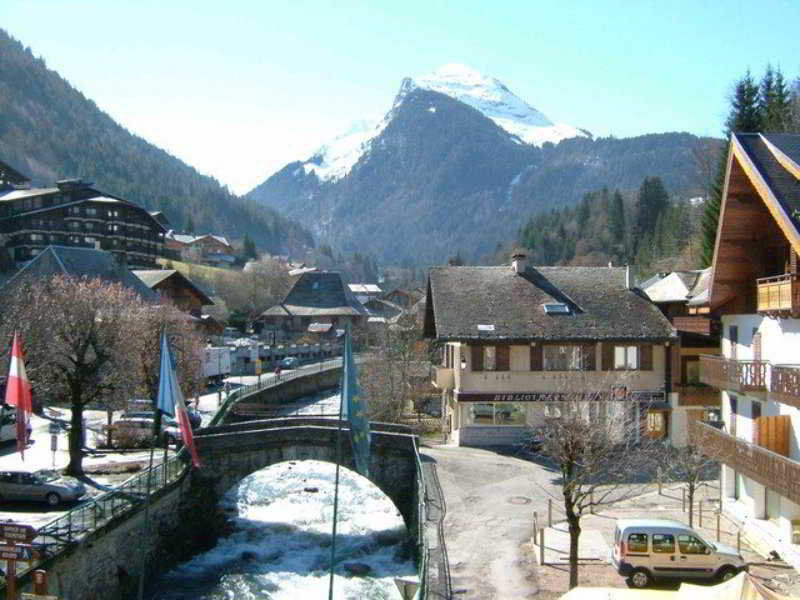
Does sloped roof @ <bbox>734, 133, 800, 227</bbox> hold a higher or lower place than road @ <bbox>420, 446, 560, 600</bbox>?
higher

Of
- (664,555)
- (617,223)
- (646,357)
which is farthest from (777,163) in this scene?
(617,223)

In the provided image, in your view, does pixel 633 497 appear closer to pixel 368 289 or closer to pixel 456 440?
pixel 456 440

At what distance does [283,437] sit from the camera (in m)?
35.4

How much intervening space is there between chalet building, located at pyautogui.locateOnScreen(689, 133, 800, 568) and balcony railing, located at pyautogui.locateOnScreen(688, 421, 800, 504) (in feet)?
0.09

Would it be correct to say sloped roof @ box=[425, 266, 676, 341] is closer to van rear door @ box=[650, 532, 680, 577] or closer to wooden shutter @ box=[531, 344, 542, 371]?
wooden shutter @ box=[531, 344, 542, 371]

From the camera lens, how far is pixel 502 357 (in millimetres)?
40000

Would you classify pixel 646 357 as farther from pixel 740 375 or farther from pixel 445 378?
pixel 740 375

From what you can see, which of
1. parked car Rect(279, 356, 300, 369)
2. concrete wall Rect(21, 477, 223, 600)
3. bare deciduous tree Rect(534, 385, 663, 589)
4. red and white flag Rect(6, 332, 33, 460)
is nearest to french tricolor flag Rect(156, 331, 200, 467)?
concrete wall Rect(21, 477, 223, 600)

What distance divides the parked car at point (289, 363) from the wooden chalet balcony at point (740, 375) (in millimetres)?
62280

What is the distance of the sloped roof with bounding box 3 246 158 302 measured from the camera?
63.7 m

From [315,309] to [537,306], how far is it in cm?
7365

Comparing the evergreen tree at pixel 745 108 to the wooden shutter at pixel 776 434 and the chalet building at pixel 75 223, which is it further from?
the chalet building at pixel 75 223

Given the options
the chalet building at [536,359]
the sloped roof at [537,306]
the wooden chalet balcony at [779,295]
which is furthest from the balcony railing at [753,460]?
the sloped roof at [537,306]

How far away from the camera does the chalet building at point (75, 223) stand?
106 m
